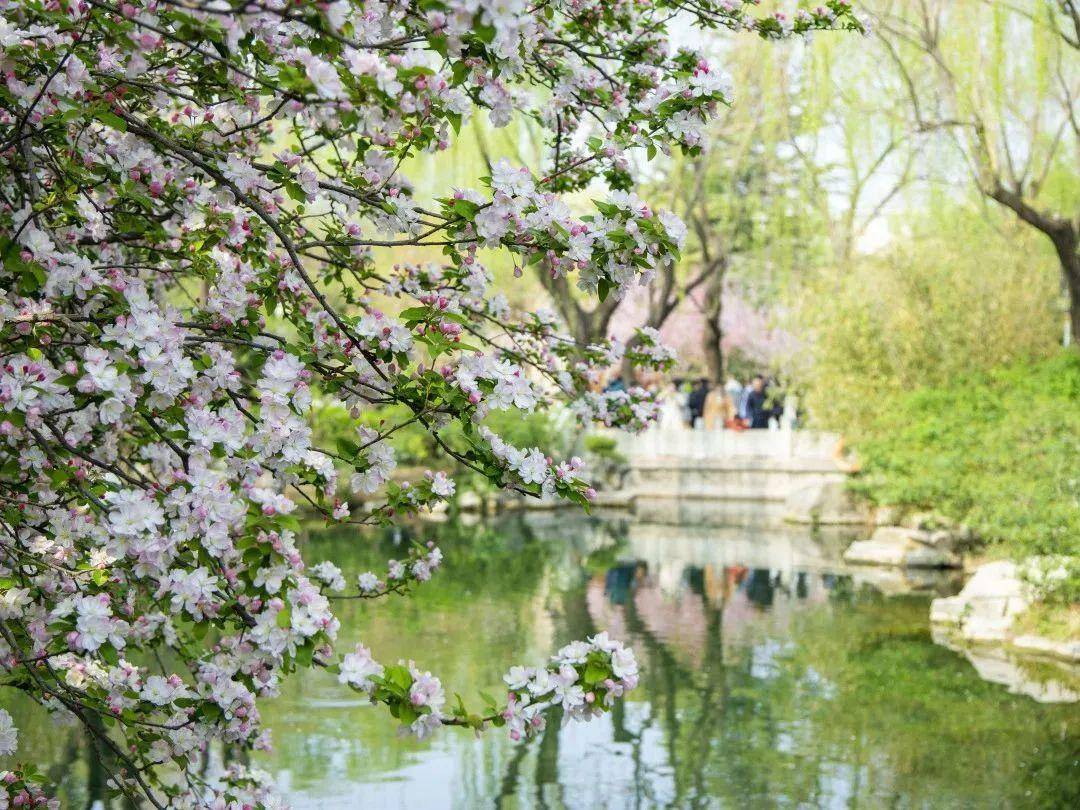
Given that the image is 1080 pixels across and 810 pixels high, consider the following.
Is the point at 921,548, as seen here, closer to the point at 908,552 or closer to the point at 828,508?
the point at 908,552

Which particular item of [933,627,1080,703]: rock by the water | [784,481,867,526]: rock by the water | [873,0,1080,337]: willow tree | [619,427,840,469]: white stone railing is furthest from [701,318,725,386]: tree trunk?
[933,627,1080,703]: rock by the water

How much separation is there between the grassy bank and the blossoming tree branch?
823cm

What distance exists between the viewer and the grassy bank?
11.2m

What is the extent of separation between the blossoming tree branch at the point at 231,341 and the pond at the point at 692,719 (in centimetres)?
163

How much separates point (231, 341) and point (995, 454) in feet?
40.7

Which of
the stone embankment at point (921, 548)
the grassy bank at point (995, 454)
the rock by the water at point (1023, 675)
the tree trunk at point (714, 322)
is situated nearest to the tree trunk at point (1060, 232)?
the grassy bank at point (995, 454)

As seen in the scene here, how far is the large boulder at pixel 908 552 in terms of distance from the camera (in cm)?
1573

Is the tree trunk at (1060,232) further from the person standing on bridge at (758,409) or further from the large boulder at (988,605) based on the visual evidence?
the person standing on bridge at (758,409)

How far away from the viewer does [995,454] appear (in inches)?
559

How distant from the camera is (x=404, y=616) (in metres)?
12.0

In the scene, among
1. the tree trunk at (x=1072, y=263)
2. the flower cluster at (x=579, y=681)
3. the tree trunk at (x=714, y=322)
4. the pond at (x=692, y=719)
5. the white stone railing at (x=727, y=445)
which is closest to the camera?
the flower cluster at (x=579, y=681)

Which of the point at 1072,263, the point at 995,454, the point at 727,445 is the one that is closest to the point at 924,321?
the point at 1072,263

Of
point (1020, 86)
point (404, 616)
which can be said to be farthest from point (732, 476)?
point (404, 616)

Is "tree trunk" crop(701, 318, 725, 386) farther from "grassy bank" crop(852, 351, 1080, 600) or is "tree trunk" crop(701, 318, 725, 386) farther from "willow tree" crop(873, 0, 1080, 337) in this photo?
"willow tree" crop(873, 0, 1080, 337)
